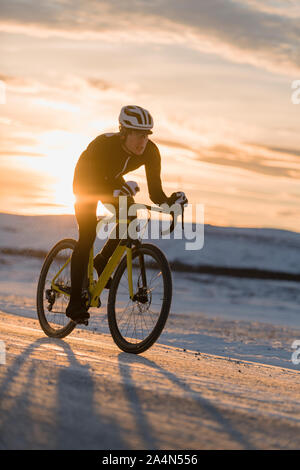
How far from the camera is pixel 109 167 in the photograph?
6004 millimetres

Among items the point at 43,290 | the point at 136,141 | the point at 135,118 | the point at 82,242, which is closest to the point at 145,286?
the point at 82,242

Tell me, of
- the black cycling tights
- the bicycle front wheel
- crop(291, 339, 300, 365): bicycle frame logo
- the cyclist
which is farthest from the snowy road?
crop(291, 339, 300, 365): bicycle frame logo

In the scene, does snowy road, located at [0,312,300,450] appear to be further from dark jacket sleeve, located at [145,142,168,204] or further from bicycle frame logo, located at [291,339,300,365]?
bicycle frame logo, located at [291,339,300,365]

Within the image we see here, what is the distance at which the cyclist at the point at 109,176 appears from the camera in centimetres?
582

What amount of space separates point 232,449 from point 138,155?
3.69 meters

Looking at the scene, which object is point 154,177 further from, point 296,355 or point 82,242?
point 296,355

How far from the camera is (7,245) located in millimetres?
46500

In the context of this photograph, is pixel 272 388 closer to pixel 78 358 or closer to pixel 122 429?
pixel 78 358

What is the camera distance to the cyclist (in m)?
5.82

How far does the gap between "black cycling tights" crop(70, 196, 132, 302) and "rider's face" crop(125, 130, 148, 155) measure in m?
0.68

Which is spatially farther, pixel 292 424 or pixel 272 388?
pixel 272 388

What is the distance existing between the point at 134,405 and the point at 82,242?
9.34 feet

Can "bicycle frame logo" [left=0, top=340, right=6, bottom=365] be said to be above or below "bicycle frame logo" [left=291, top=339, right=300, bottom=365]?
above
